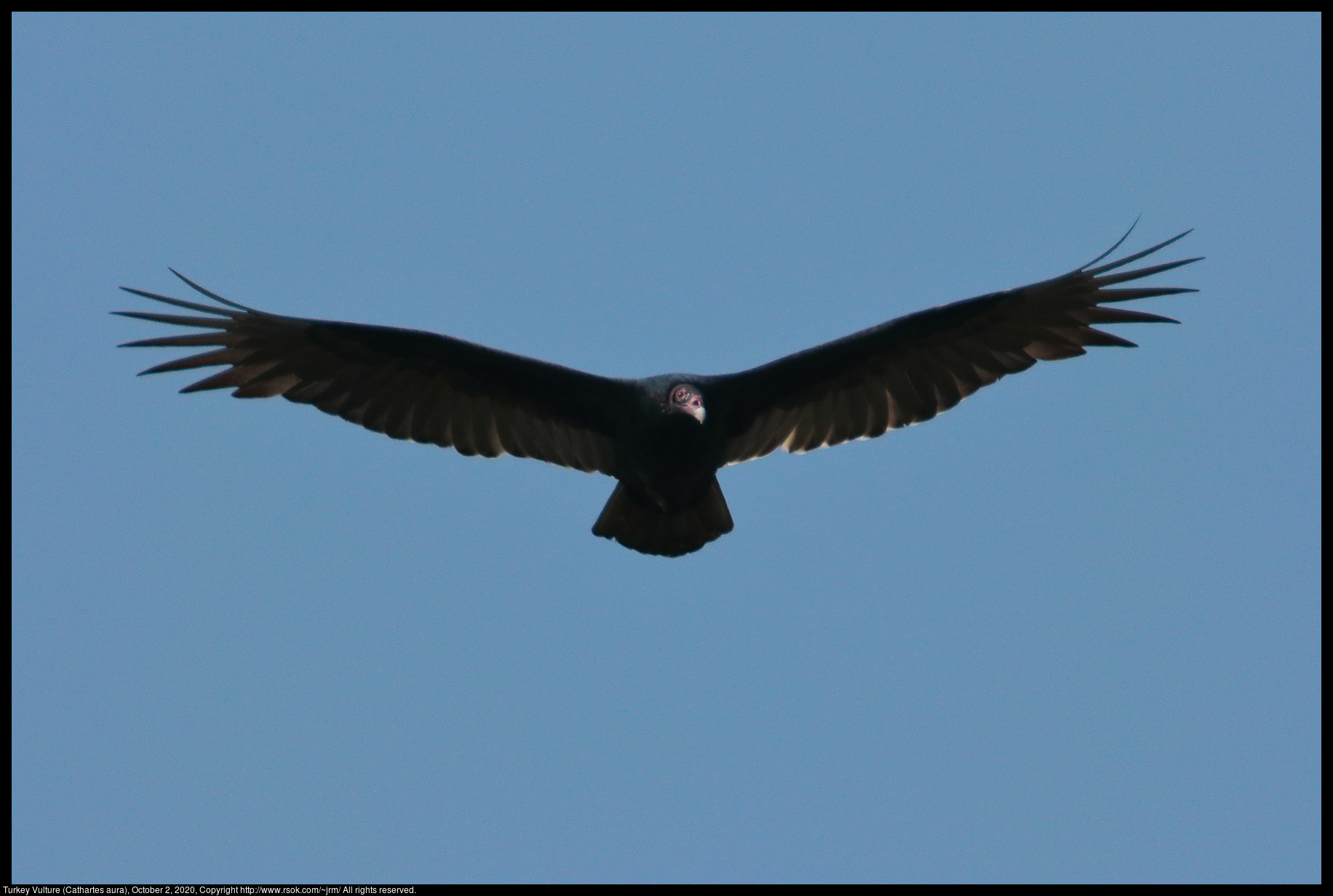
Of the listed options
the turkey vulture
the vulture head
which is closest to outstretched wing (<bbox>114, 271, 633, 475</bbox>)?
the turkey vulture

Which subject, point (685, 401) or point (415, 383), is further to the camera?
point (415, 383)

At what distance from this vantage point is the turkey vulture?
8359mm

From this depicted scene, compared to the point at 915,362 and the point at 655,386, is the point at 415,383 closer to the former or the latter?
the point at 655,386

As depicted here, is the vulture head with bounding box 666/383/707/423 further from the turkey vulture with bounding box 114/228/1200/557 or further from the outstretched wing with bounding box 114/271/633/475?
the outstretched wing with bounding box 114/271/633/475

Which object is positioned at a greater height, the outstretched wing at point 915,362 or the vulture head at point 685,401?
the outstretched wing at point 915,362

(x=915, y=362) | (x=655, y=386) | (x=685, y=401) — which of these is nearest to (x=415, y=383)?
(x=655, y=386)

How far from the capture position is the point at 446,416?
29.3ft

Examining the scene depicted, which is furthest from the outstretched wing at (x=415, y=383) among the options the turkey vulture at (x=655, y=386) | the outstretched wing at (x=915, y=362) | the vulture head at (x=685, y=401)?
the outstretched wing at (x=915, y=362)

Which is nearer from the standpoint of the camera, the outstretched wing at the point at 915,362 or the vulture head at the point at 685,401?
the vulture head at the point at 685,401

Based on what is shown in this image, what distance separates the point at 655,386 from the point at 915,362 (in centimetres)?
182

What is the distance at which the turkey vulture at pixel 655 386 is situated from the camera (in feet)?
27.4

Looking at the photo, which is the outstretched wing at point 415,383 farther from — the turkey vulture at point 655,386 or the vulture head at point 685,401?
the vulture head at point 685,401

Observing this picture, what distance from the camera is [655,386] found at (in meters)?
8.16

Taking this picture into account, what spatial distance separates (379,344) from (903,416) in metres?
3.36
